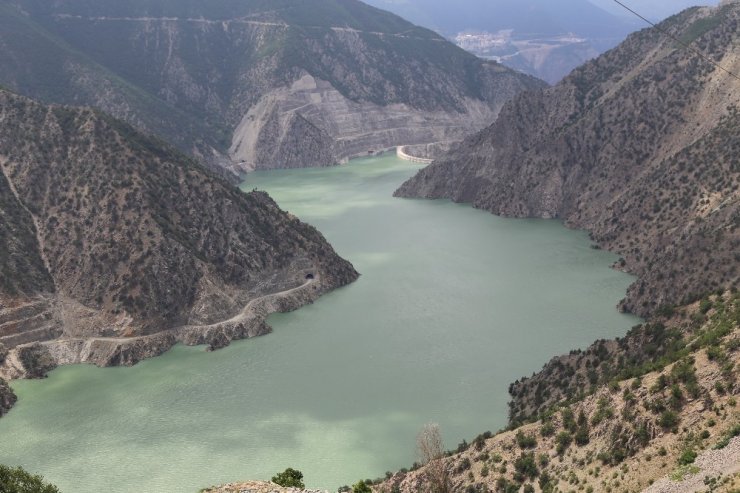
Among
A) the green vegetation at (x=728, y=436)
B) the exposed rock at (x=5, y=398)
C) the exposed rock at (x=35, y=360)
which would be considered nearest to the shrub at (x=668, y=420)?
the green vegetation at (x=728, y=436)

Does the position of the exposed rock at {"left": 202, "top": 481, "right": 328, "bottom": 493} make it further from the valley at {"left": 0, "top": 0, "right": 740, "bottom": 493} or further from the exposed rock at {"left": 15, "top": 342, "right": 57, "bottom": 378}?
the exposed rock at {"left": 15, "top": 342, "right": 57, "bottom": 378}

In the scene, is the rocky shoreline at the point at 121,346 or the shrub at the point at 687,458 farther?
the rocky shoreline at the point at 121,346

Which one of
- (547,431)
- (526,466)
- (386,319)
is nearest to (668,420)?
(547,431)

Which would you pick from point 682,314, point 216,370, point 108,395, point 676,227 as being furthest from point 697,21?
point 108,395

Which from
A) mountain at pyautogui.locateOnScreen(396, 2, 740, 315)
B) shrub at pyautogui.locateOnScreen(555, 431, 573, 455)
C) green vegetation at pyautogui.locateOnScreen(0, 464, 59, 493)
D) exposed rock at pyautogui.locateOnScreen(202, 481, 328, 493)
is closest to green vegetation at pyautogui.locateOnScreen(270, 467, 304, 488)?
exposed rock at pyautogui.locateOnScreen(202, 481, 328, 493)


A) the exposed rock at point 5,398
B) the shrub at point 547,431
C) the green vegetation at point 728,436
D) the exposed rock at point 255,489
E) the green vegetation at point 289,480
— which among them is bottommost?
the exposed rock at point 5,398

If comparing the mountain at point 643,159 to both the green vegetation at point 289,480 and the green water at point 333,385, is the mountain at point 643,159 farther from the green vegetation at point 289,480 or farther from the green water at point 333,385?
the green vegetation at point 289,480

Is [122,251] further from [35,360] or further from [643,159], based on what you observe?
[643,159]
